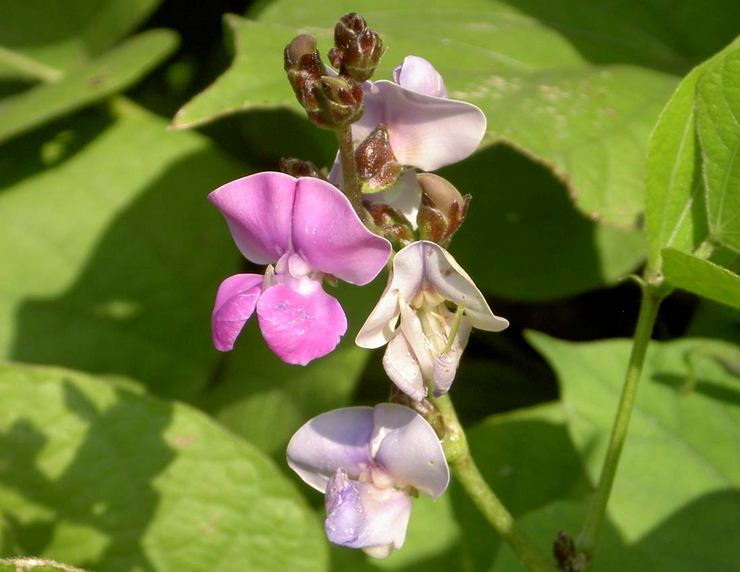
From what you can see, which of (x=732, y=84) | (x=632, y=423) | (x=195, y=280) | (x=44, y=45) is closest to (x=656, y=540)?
(x=632, y=423)

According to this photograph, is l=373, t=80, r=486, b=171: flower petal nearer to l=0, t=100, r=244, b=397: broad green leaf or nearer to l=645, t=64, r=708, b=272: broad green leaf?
l=645, t=64, r=708, b=272: broad green leaf

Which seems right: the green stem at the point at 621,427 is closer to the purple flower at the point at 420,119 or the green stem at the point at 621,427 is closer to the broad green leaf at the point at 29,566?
the purple flower at the point at 420,119

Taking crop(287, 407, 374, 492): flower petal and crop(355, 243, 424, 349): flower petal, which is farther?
crop(287, 407, 374, 492): flower petal

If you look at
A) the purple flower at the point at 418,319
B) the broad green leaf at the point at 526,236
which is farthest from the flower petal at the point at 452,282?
the broad green leaf at the point at 526,236

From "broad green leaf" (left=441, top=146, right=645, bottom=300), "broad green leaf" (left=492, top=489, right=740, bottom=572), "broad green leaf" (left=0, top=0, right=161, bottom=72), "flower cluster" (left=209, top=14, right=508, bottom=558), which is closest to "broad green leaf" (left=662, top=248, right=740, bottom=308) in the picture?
"flower cluster" (left=209, top=14, right=508, bottom=558)

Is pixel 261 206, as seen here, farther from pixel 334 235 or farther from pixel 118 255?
pixel 118 255

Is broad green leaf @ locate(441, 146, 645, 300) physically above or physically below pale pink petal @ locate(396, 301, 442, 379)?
below

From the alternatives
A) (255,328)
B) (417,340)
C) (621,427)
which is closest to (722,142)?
(621,427)

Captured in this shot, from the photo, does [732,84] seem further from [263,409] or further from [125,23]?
[125,23]
